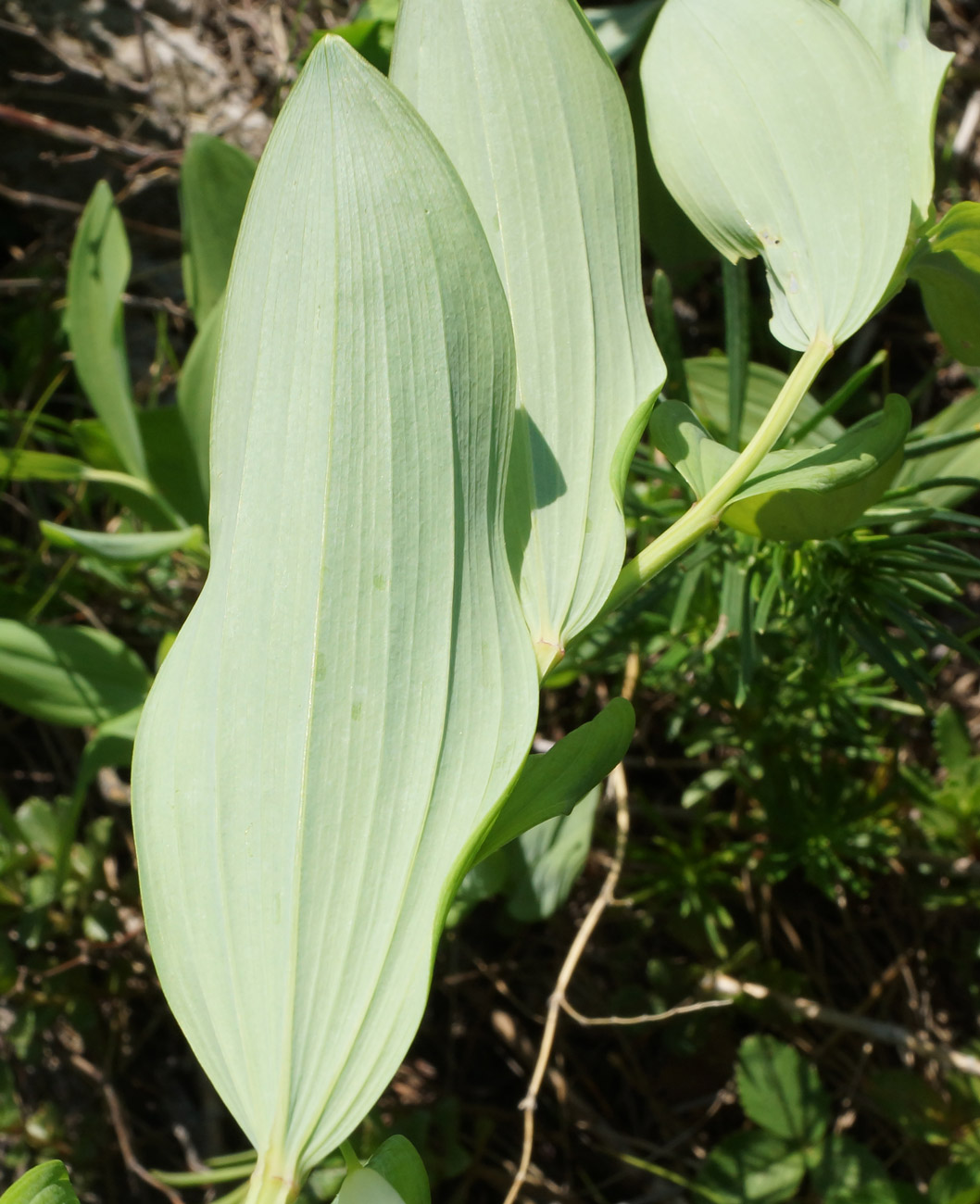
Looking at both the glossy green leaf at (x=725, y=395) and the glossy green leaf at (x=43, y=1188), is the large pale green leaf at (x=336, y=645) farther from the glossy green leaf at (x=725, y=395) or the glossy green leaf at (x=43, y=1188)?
the glossy green leaf at (x=725, y=395)

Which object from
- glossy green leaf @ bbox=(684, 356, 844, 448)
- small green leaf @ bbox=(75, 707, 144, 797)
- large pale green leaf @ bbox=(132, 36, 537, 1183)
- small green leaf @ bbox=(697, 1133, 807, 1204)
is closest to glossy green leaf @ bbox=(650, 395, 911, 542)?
large pale green leaf @ bbox=(132, 36, 537, 1183)

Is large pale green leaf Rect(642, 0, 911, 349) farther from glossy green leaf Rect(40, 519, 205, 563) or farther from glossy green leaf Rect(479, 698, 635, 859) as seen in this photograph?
glossy green leaf Rect(40, 519, 205, 563)

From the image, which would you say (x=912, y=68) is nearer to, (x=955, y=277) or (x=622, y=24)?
(x=955, y=277)

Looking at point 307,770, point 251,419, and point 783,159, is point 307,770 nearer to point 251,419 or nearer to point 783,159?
point 251,419

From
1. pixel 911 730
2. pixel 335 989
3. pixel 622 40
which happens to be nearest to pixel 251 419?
pixel 335 989

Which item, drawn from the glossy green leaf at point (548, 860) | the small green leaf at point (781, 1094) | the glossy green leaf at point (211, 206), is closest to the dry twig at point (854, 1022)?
the small green leaf at point (781, 1094)

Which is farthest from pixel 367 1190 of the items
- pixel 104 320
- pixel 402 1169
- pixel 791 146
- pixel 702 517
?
pixel 104 320

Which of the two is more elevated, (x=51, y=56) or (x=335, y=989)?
(x=51, y=56)
